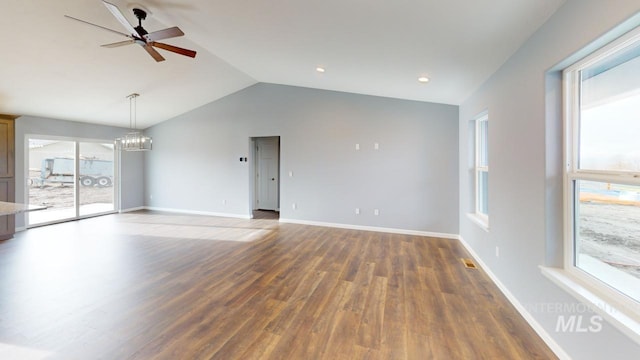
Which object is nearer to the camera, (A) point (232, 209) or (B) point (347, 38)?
(B) point (347, 38)

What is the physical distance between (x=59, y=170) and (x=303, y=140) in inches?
226

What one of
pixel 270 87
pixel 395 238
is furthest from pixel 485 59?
pixel 270 87

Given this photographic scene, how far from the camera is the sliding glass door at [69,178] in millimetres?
5477

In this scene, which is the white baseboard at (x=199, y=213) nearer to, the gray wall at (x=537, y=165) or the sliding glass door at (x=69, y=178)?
the sliding glass door at (x=69, y=178)

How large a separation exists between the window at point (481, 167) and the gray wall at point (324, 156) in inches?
31.4

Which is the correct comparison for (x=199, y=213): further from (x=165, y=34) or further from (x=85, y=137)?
(x=165, y=34)

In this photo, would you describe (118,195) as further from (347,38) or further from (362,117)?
(347,38)

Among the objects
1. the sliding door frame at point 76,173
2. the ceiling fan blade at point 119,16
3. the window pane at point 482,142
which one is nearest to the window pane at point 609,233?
the window pane at point 482,142

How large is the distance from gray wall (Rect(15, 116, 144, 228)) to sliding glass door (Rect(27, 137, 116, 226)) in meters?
0.17

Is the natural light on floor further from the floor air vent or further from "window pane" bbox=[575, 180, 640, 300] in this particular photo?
the floor air vent

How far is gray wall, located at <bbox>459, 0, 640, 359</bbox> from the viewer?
149cm

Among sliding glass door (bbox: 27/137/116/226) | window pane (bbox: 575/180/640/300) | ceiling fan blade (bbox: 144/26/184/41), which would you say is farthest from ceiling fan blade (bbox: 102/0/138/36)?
sliding glass door (bbox: 27/137/116/226)

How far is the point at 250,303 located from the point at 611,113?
10.1ft

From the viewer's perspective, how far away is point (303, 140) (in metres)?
5.88
